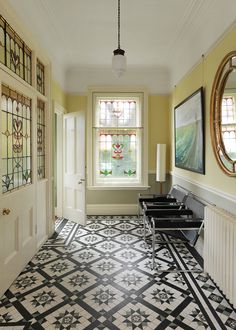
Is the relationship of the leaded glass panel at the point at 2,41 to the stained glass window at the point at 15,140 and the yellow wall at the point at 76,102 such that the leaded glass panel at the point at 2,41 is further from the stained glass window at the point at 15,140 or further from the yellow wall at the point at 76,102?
the yellow wall at the point at 76,102

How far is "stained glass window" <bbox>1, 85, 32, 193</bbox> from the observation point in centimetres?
239

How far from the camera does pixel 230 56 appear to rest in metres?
2.35

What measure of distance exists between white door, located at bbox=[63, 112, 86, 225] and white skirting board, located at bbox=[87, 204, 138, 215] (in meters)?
0.60

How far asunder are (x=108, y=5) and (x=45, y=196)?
271 cm

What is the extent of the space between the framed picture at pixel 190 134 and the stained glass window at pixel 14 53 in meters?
2.17

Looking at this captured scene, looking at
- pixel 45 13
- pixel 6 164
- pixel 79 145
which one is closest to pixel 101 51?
pixel 45 13

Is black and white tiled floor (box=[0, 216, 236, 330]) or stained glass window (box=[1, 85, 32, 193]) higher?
stained glass window (box=[1, 85, 32, 193])

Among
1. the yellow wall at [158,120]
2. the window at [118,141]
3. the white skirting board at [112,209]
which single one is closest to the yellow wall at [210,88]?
the yellow wall at [158,120]

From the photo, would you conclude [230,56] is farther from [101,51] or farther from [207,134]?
[101,51]

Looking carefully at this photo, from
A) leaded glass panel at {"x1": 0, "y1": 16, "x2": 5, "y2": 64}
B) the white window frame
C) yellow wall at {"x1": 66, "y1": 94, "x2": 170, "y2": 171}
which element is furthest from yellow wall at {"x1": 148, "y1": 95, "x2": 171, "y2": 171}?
leaded glass panel at {"x1": 0, "y1": 16, "x2": 5, "y2": 64}

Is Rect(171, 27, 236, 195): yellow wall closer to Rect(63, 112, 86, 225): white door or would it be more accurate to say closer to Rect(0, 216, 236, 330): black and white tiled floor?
Rect(0, 216, 236, 330): black and white tiled floor

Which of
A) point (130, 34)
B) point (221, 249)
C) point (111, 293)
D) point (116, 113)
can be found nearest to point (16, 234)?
point (111, 293)

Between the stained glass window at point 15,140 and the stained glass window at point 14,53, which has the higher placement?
the stained glass window at point 14,53

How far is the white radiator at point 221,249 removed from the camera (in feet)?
6.62
